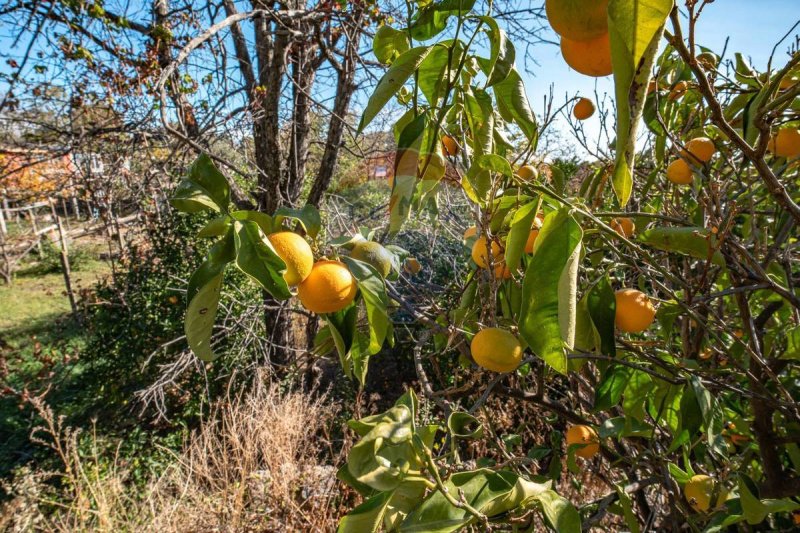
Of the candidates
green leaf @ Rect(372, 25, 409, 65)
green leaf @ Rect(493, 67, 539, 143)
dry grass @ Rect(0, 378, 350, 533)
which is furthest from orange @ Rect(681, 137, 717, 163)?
dry grass @ Rect(0, 378, 350, 533)

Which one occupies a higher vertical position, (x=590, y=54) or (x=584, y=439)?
(x=590, y=54)

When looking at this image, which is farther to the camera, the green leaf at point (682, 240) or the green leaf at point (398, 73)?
the green leaf at point (682, 240)

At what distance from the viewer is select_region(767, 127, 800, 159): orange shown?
0.89 meters

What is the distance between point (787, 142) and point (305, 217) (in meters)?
0.94

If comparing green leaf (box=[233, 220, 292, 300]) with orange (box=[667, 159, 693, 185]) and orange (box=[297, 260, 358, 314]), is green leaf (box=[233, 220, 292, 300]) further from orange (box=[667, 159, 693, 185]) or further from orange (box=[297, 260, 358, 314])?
orange (box=[667, 159, 693, 185])

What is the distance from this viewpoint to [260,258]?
489 millimetres

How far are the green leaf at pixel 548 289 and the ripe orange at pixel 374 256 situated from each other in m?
0.24

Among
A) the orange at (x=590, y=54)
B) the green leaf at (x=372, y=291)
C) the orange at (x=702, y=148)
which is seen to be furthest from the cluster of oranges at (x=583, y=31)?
the orange at (x=702, y=148)

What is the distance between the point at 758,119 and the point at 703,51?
2.00 ft

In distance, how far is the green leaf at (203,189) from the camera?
532mm

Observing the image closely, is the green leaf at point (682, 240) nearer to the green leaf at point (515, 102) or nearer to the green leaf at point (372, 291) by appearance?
the green leaf at point (515, 102)

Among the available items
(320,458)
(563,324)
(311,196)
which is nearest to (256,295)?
(311,196)

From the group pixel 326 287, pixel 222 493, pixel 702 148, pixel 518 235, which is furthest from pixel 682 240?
pixel 222 493

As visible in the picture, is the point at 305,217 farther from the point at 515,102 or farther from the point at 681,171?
the point at 681,171
